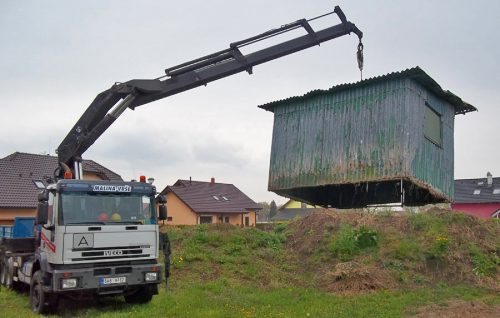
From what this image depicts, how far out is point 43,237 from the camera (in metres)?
10.1

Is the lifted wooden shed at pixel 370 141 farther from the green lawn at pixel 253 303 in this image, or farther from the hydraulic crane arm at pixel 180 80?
the green lawn at pixel 253 303

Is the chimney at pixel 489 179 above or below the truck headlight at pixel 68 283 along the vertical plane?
above

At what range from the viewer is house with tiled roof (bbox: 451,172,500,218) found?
4653cm

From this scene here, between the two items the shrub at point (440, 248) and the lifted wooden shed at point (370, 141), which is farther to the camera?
the lifted wooden shed at point (370, 141)

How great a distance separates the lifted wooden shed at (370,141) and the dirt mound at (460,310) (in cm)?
495

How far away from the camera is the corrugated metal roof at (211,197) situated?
44.1 metres

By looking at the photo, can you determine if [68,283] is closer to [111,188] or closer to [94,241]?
[94,241]

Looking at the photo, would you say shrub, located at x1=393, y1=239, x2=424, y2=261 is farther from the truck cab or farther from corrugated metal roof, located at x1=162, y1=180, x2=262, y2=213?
corrugated metal roof, located at x1=162, y1=180, x2=262, y2=213

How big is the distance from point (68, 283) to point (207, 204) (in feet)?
118

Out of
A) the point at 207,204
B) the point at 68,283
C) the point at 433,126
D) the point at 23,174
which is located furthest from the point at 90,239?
the point at 207,204

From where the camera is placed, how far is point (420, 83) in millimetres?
15609

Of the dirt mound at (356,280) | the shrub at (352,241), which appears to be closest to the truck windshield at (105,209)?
the dirt mound at (356,280)

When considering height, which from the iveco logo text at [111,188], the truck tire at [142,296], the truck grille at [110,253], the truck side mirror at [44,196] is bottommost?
the truck tire at [142,296]

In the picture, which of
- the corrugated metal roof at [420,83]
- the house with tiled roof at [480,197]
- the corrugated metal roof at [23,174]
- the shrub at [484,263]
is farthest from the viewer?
the house with tiled roof at [480,197]
